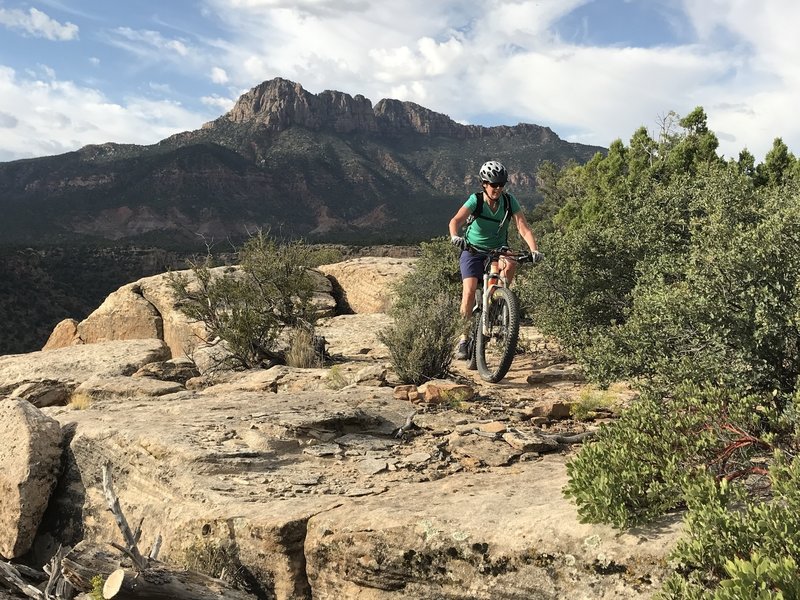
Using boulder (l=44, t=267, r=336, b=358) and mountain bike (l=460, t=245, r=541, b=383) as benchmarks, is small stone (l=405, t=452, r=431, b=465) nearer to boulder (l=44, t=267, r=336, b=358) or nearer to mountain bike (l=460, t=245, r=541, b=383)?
mountain bike (l=460, t=245, r=541, b=383)

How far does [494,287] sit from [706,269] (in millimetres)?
2532

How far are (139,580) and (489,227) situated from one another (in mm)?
5308

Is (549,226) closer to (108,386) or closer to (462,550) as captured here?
(108,386)

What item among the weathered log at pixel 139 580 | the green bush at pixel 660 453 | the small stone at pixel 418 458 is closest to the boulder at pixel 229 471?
the weathered log at pixel 139 580

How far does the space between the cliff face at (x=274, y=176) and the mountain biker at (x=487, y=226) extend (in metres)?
85.6

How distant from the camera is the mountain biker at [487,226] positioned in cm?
719

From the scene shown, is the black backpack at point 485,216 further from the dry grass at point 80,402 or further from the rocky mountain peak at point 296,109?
the rocky mountain peak at point 296,109

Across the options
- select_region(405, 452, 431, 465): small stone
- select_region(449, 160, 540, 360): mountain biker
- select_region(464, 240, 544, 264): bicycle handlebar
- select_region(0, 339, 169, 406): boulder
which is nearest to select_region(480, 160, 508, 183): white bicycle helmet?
select_region(449, 160, 540, 360): mountain biker

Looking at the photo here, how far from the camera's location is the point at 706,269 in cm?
525

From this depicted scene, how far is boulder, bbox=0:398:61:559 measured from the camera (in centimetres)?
558

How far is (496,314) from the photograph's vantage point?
23.7 feet

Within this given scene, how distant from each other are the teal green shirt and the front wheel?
2.27ft

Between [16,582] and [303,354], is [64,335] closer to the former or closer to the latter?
[303,354]

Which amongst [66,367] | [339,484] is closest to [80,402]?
[66,367]
